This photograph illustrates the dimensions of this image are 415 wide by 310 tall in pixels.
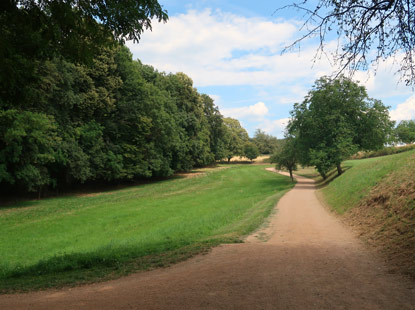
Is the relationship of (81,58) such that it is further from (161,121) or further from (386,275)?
(161,121)

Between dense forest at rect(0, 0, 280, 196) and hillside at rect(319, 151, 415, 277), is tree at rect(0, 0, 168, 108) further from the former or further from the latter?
hillside at rect(319, 151, 415, 277)

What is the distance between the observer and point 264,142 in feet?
392

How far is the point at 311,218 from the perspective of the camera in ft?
46.4

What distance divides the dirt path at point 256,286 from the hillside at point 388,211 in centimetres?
55

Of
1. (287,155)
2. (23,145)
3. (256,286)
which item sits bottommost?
(256,286)

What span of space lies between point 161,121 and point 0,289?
3377cm

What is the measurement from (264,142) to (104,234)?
10822cm

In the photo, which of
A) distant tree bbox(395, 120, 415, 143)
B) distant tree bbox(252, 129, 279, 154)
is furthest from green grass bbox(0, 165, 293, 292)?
distant tree bbox(252, 129, 279, 154)

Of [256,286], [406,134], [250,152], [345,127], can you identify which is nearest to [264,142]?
[250,152]

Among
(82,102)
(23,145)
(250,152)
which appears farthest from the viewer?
(250,152)

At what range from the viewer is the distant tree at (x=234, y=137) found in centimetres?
8850

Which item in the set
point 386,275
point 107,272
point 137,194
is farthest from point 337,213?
point 137,194

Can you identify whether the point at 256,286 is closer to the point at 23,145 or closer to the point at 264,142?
the point at 23,145

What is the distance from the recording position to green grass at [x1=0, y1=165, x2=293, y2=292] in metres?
7.61
